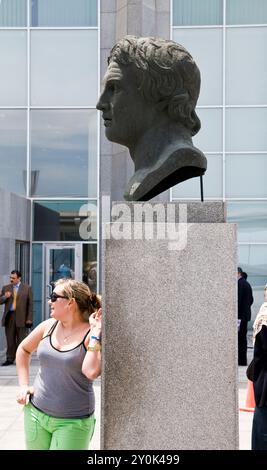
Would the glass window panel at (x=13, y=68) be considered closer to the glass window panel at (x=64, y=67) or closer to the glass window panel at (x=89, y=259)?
the glass window panel at (x=64, y=67)

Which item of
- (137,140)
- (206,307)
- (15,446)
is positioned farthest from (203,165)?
(15,446)

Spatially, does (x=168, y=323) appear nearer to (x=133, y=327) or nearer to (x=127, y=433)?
(x=133, y=327)

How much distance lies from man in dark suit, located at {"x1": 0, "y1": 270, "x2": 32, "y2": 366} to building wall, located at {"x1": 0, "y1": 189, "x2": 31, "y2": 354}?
33.3 inches

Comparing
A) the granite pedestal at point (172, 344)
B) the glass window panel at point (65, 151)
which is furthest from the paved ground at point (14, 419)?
the glass window panel at point (65, 151)

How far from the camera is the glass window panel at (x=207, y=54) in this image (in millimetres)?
19938

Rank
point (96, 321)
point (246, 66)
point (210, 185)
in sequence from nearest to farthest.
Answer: point (96, 321) < point (246, 66) < point (210, 185)

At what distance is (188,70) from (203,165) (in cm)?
67

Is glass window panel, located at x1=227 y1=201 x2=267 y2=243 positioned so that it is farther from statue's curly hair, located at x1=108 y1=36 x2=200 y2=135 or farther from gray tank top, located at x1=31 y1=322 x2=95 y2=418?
gray tank top, located at x1=31 y1=322 x2=95 y2=418

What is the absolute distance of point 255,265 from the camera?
64.7 feet

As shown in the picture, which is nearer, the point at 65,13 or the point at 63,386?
the point at 63,386

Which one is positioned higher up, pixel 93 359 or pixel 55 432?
pixel 93 359

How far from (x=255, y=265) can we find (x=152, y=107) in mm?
14757

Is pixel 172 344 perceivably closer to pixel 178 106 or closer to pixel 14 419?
pixel 178 106

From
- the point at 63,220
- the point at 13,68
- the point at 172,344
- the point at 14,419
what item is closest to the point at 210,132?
the point at 63,220
